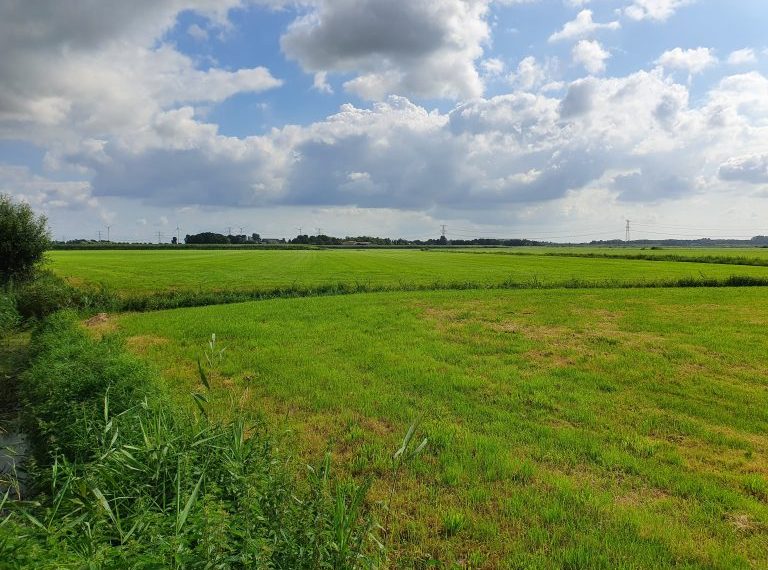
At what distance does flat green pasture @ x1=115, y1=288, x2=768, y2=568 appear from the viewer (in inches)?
212

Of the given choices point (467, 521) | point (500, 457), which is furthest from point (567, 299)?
point (467, 521)

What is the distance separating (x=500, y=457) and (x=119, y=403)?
657 centimetres

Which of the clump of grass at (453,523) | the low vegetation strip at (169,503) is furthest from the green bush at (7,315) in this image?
the clump of grass at (453,523)

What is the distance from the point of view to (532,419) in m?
9.06

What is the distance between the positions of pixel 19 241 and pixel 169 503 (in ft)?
107

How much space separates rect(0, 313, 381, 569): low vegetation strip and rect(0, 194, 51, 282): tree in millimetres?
26940

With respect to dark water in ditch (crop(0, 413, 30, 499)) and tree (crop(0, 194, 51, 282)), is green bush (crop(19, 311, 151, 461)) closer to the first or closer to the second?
dark water in ditch (crop(0, 413, 30, 499))

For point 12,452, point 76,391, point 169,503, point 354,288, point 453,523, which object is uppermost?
point 354,288

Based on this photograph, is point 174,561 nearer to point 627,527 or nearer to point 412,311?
point 627,527

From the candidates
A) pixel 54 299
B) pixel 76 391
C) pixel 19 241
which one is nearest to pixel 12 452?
pixel 76 391

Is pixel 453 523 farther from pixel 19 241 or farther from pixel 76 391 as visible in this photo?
pixel 19 241

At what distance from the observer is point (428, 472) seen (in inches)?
273

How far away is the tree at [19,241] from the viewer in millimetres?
28989

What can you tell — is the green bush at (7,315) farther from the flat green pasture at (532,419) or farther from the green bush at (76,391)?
the green bush at (76,391)
